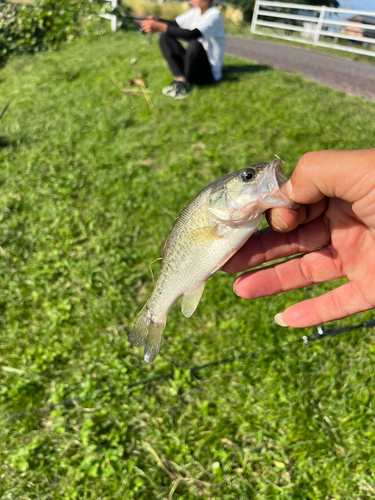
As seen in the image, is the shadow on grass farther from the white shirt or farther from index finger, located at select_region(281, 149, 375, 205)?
index finger, located at select_region(281, 149, 375, 205)

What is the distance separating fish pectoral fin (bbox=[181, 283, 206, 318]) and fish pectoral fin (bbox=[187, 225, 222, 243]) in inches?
13.2

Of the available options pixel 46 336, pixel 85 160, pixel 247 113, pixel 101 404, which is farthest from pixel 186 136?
pixel 101 404

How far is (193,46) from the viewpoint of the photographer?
7055 millimetres

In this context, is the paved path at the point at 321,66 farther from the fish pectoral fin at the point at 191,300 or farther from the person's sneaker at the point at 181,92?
the fish pectoral fin at the point at 191,300

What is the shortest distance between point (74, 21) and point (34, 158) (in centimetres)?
1089

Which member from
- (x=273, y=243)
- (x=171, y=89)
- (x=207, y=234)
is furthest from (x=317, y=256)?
(x=171, y=89)

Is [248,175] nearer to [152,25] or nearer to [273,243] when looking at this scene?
[273,243]

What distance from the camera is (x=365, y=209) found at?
189 centimetres

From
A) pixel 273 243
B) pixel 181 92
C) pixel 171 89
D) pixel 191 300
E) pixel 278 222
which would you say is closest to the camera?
pixel 278 222

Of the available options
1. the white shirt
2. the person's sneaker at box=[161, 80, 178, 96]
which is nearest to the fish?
the person's sneaker at box=[161, 80, 178, 96]

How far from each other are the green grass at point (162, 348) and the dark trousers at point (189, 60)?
3.82 feet

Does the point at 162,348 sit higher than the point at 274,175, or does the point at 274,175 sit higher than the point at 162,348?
the point at 274,175

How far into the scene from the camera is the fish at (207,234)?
1.84 metres

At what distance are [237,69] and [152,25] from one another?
7.83ft
